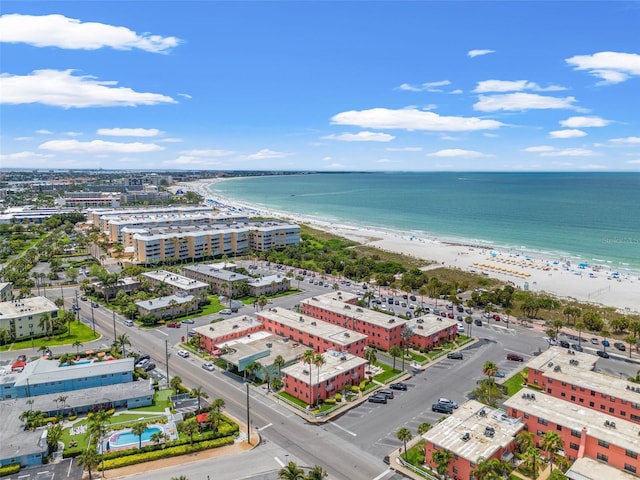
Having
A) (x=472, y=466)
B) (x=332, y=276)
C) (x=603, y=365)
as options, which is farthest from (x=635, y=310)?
(x=472, y=466)

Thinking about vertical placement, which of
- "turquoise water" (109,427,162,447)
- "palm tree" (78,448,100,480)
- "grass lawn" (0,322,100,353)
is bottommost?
"turquoise water" (109,427,162,447)

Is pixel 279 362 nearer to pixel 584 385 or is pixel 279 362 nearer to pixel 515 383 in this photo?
pixel 515 383

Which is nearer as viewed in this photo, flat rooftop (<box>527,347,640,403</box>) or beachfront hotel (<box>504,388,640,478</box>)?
beachfront hotel (<box>504,388,640,478</box>)

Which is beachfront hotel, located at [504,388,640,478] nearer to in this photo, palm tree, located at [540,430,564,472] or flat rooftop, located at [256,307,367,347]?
palm tree, located at [540,430,564,472]

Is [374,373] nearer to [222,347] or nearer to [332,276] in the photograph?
[222,347]

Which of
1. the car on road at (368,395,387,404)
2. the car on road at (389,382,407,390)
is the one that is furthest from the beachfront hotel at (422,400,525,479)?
the car on road at (389,382,407,390)

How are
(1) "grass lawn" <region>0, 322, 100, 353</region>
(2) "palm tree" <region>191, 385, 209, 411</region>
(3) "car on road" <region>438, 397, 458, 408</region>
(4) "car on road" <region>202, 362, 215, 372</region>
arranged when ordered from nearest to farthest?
(2) "palm tree" <region>191, 385, 209, 411</region> < (3) "car on road" <region>438, 397, 458, 408</region> < (4) "car on road" <region>202, 362, 215, 372</region> < (1) "grass lawn" <region>0, 322, 100, 353</region>
